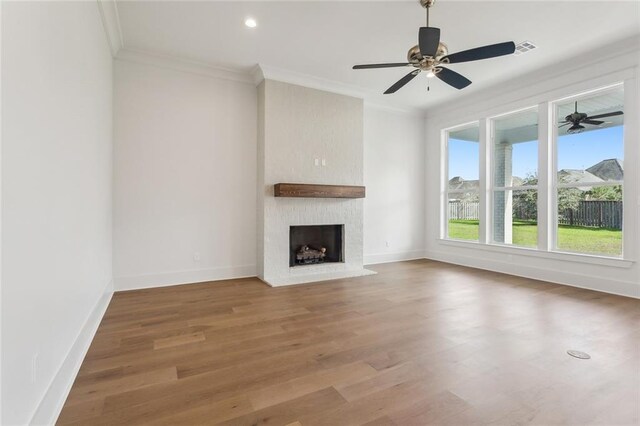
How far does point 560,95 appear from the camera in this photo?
15.0ft

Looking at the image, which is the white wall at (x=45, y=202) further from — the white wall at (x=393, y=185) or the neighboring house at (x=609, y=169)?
the neighboring house at (x=609, y=169)

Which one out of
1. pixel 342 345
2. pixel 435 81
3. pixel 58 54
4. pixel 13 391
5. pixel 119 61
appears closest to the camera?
pixel 13 391

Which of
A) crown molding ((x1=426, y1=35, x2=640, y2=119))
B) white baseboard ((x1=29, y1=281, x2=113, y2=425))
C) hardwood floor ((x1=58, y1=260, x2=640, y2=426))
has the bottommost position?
hardwood floor ((x1=58, y1=260, x2=640, y2=426))

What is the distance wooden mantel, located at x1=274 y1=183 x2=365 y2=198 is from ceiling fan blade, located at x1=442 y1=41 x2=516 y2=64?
8.29ft

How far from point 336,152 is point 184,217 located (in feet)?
8.88

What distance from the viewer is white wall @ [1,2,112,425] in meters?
1.27

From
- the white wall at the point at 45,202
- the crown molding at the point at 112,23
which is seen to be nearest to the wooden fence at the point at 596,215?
the white wall at the point at 45,202

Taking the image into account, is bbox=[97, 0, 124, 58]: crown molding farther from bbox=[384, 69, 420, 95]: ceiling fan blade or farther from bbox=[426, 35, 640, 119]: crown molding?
bbox=[426, 35, 640, 119]: crown molding

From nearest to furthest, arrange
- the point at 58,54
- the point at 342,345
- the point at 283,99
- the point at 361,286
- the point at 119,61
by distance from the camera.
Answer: the point at 58,54 < the point at 342,345 < the point at 119,61 < the point at 361,286 < the point at 283,99

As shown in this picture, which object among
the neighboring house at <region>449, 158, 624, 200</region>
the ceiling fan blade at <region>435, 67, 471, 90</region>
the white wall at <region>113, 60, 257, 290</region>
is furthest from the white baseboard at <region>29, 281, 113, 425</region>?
the neighboring house at <region>449, 158, 624, 200</region>

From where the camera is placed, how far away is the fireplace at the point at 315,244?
5.19m

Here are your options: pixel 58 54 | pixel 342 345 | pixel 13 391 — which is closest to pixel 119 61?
pixel 58 54

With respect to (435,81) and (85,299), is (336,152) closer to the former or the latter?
(435,81)

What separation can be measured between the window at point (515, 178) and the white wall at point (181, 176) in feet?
14.8
